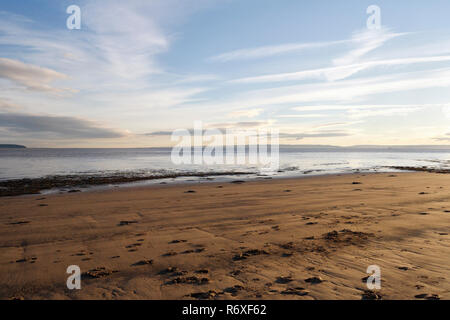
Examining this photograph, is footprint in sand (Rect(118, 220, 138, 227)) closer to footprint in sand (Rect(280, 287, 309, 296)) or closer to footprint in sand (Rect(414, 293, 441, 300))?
footprint in sand (Rect(280, 287, 309, 296))

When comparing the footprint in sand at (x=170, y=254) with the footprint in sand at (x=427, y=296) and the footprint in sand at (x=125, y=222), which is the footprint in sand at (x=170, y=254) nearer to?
the footprint in sand at (x=125, y=222)

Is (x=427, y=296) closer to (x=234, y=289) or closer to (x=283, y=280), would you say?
(x=283, y=280)

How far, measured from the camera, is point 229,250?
24.1ft

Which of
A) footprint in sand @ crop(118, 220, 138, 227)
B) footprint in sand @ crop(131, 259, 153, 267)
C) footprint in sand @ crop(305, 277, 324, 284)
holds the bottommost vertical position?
footprint in sand @ crop(131, 259, 153, 267)

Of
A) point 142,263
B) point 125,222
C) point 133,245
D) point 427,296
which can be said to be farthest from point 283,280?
point 125,222

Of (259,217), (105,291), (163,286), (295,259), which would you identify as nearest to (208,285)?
(163,286)

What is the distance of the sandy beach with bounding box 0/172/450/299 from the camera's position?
5.30m

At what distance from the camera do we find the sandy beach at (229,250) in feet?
17.4

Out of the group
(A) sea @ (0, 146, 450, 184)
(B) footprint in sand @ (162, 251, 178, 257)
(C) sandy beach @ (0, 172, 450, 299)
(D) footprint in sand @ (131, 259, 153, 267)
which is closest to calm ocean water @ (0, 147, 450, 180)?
(A) sea @ (0, 146, 450, 184)

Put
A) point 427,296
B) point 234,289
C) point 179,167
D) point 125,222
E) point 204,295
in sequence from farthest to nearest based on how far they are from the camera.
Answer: point 179,167 < point 125,222 < point 234,289 < point 204,295 < point 427,296

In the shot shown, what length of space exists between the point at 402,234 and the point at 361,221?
1.59m

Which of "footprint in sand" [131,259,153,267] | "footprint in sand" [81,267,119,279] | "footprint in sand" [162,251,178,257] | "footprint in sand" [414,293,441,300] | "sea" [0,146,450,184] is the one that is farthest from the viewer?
"sea" [0,146,450,184]
